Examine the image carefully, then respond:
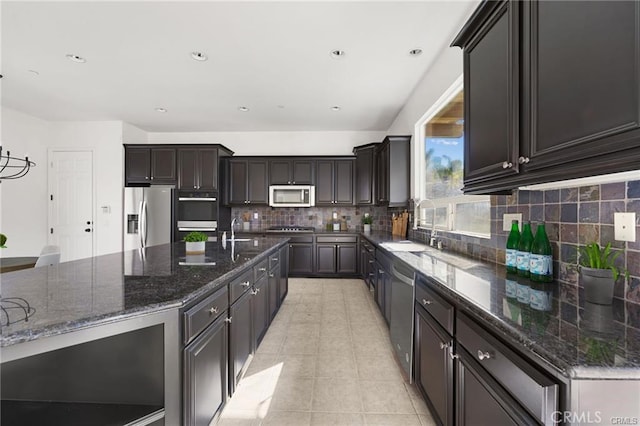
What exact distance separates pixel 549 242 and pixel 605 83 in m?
0.85

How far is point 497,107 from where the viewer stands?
1400mm

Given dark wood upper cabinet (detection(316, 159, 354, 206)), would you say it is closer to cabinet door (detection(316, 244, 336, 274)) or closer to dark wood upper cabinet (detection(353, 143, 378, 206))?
dark wood upper cabinet (detection(353, 143, 378, 206))

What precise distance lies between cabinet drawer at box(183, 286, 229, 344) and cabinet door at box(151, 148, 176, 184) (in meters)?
4.36

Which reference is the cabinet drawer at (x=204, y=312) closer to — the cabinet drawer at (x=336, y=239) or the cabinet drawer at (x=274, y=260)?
the cabinet drawer at (x=274, y=260)

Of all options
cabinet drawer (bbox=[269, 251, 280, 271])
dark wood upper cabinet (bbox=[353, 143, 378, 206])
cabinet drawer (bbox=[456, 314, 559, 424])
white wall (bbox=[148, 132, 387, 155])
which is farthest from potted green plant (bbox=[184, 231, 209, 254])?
white wall (bbox=[148, 132, 387, 155])

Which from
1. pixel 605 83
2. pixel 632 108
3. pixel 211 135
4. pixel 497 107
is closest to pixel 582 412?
pixel 632 108

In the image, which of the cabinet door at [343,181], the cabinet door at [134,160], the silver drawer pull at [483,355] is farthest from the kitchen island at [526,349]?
the cabinet door at [134,160]

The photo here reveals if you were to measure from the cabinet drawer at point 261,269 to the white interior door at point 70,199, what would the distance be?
14.6ft

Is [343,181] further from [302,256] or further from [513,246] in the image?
[513,246]

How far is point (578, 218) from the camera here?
4.18ft

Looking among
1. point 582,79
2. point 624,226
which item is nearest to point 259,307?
point 624,226

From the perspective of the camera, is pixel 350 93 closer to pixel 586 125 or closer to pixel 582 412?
pixel 586 125

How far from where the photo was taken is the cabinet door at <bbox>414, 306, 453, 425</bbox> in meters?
1.34

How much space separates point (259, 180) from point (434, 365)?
464cm
